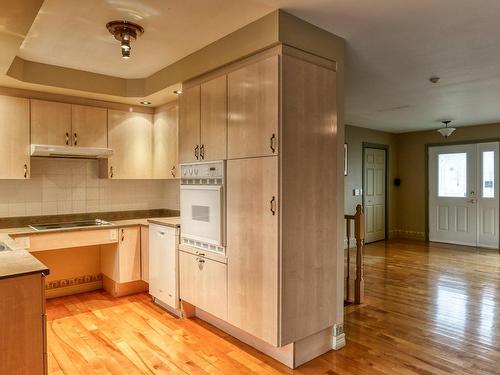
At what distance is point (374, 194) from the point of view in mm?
7684

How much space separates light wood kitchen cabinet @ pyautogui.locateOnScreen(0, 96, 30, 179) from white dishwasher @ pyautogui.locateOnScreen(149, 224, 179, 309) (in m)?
1.48

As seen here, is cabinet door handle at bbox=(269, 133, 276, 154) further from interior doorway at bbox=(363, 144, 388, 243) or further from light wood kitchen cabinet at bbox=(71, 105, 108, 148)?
interior doorway at bbox=(363, 144, 388, 243)

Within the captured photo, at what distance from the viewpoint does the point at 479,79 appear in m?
3.95

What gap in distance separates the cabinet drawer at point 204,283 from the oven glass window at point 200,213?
0.36 m

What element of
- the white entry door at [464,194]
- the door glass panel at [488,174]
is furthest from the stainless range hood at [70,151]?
the door glass panel at [488,174]

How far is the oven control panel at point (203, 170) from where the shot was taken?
297 cm

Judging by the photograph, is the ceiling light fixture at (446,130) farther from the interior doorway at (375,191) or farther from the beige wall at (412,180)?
the interior doorway at (375,191)

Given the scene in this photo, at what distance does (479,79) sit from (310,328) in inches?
133

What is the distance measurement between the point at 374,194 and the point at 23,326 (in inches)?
276

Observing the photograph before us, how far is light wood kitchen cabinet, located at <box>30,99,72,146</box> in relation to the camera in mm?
3754

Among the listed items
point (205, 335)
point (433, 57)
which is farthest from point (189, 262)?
point (433, 57)

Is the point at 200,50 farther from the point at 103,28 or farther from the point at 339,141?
the point at 339,141

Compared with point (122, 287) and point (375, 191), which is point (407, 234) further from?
point (122, 287)

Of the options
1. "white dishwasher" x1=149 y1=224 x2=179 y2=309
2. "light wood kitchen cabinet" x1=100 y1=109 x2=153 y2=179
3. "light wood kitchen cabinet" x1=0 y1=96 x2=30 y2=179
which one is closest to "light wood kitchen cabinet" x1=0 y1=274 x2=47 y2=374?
"white dishwasher" x1=149 y1=224 x2=179 y2=309
